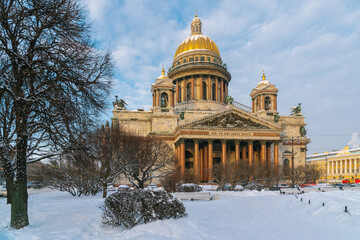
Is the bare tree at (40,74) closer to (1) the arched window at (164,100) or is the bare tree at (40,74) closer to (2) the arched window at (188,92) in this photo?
(1) the arched window at (164,100)

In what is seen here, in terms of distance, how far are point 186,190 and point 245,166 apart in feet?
50.2

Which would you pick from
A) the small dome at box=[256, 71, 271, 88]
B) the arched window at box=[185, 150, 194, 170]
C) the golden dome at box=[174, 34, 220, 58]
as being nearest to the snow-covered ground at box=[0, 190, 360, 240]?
the arched window at box=[185, 150, 194, 170]

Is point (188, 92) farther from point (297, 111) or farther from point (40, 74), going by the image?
point (40, 74)

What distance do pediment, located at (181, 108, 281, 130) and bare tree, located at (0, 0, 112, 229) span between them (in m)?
35.8

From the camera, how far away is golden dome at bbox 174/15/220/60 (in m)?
69.2

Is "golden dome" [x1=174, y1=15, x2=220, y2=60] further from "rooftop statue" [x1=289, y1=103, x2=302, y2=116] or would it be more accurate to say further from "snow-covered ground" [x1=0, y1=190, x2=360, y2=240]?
"snow-covered ground" [x1=0, y1=190, x2=360, y2=240]

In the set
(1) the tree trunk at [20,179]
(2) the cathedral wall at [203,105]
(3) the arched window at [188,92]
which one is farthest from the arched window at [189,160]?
(1) the tree trunk at [20,179]

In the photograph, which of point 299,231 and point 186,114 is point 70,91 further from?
point 186,114

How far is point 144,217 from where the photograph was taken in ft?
35.6

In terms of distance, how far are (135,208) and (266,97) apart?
2022 inches

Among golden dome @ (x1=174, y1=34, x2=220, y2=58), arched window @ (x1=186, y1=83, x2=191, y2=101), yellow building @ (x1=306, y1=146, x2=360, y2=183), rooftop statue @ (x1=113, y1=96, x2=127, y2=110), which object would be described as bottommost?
yellow building @ (x1=306, y1=146, x2=360, y2=183)

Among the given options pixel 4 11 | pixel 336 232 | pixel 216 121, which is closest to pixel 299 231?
pixel 336 232

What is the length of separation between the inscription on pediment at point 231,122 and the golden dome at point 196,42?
2610 centimetres

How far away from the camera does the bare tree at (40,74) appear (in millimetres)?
10109
